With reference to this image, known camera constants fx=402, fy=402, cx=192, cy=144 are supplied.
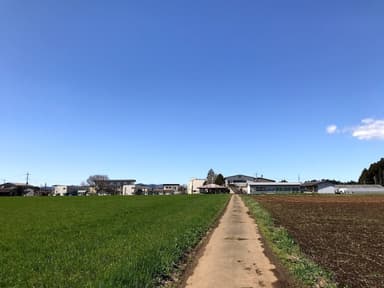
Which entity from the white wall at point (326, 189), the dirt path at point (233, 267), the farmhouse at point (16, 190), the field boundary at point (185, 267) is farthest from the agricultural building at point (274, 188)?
the field boundary at point (185, 267)

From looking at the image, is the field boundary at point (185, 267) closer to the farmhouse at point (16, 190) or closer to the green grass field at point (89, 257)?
the green grass field at point (89, 257)

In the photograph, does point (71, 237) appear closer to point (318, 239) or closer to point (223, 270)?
point (223, 270)

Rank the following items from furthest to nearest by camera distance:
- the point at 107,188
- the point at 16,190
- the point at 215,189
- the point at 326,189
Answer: the point at 107,188, the point at 215,189, the point at 16,190, the point at 326,189

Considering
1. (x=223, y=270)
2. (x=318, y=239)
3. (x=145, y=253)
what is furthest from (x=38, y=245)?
(x=318, y=239)

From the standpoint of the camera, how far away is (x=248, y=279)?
1049cm

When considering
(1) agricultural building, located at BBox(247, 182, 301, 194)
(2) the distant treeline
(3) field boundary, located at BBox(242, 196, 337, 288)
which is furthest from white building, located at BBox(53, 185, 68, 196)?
(3) field boundary, located at BBox(242, 196, 337, 288)

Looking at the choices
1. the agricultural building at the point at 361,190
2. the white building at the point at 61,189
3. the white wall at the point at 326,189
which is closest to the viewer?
the agricultural building at the point at 361,190

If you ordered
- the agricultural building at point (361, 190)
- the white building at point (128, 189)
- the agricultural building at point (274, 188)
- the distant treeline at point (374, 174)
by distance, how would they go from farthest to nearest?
the white building at point (128, 189), the distant treeline at point (374, 174), the agricultural building at point (274, 188), the agricultural building at point (361, 190)

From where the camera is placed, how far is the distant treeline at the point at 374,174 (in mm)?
171250

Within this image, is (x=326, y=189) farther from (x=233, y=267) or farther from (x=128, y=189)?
(x=233, y=267)

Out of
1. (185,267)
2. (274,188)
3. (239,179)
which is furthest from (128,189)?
(185,267)

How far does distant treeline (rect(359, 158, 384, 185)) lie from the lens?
171 m

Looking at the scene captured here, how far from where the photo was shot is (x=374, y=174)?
17700 cm

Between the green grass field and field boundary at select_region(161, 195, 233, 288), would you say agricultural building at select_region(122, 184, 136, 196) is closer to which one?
the green grass field
